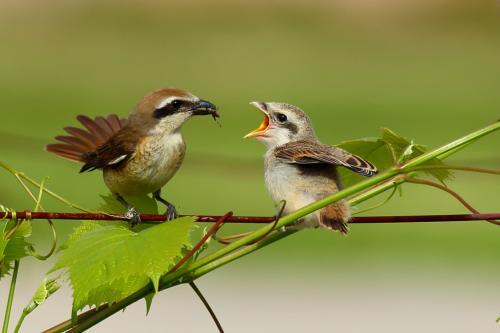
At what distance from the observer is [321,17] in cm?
3428

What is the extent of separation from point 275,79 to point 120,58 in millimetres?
5159

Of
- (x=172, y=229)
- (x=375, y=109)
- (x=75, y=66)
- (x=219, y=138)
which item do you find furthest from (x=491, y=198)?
(x=75, y=66)

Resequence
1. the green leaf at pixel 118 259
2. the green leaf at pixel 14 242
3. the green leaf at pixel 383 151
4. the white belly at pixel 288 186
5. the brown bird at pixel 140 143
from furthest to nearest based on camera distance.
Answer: the brown bird at pixel 140 143, the white belly at pixel 288 186, the green leaf at pixel 383 151, the green leaf at pixel 14 242, the green leaf at pixel 118 259

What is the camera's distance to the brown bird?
3.95 meters

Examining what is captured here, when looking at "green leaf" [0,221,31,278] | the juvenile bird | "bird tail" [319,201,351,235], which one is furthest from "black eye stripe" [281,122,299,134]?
"green leaf" [0,221,31,278]

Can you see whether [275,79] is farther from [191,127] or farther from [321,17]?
[191,127]

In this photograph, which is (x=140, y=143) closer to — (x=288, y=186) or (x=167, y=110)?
(x=167, y=110)

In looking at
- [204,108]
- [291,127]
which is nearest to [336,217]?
[291,127]

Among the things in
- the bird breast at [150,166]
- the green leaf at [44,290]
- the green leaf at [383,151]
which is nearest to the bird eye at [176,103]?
the bird breast at [150,166]

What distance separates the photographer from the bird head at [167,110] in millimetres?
3938

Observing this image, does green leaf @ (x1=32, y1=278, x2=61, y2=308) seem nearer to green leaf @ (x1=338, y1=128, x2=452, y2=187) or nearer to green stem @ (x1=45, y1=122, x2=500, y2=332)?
green stem @ (x1=45, y1=122, x2=500, y2=332)

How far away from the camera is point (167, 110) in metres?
4.08

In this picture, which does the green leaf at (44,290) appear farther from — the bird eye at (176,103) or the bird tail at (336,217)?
the bird eye at (176,103)

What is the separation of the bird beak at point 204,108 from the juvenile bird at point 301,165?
15 cm
